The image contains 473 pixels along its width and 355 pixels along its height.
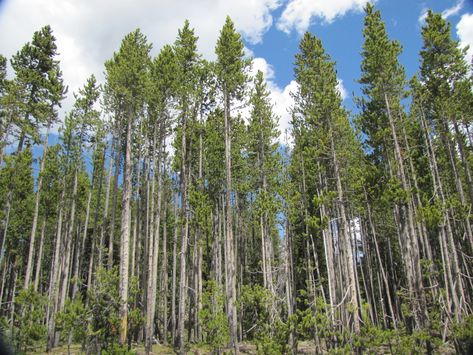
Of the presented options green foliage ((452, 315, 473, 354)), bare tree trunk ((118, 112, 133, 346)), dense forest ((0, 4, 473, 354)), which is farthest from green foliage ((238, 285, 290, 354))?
green foliage ((452, 315, 473, 354))

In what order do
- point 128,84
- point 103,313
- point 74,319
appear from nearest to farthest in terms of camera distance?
point 74,319
point 103,313
point 128,84

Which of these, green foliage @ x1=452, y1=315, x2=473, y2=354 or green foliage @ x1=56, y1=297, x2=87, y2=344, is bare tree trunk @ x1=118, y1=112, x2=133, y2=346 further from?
green foliage @ x1=452, y1=315, x2=473, y2=354

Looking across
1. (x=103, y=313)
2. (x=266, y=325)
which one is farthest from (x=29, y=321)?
(x=266, y=325)

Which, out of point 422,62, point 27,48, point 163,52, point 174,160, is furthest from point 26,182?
point 422,62

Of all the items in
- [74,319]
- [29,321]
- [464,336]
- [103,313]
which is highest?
[103,313]

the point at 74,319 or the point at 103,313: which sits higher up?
the point at 103,313

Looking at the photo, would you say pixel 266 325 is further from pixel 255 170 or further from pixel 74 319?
pixel 255 170

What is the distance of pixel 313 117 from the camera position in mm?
15734

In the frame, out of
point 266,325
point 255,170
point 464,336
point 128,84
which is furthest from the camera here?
point 255,170

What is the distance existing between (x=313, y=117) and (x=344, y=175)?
14.8 ft

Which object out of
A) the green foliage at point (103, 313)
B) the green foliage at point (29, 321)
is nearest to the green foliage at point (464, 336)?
the green foliage at point (103, 313)

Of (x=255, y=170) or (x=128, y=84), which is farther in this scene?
(x=255, y=170)

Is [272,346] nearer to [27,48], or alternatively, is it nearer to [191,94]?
[191,94]

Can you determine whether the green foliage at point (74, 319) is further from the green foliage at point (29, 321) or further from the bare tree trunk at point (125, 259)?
the green foliage at point (29, 321)
